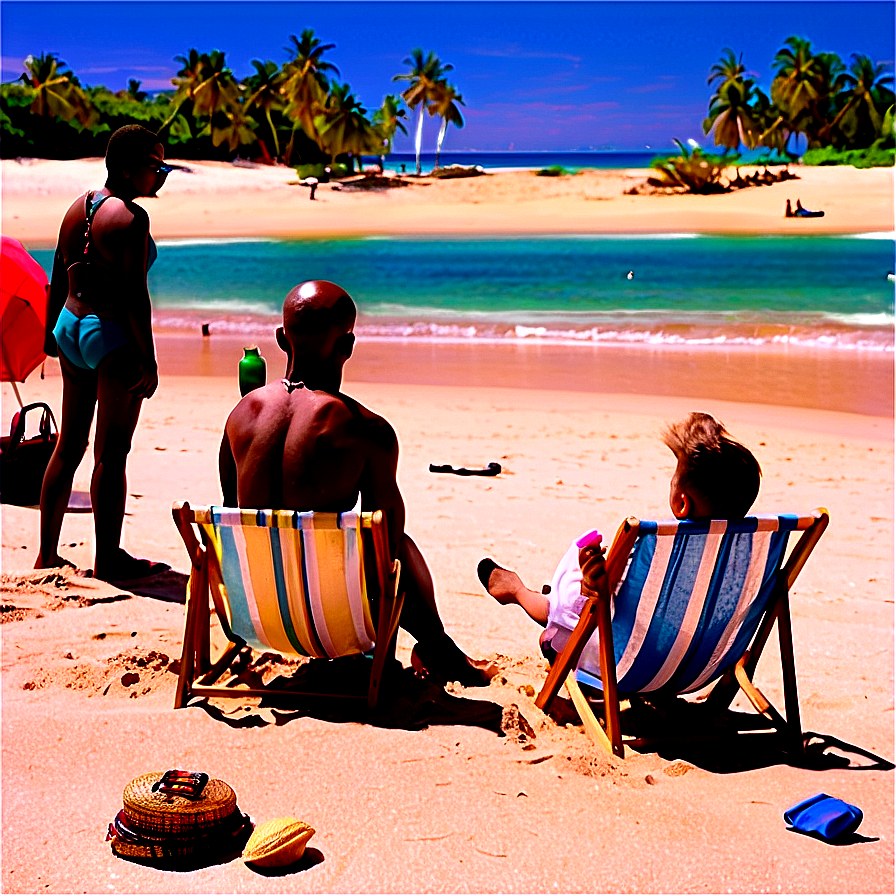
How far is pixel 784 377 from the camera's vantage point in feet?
38.4

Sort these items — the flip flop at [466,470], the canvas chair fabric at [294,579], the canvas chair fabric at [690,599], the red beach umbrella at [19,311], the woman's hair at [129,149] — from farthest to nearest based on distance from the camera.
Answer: the flip flop at [466,470] → the red beach umbrella at [19,311] → the woman's hair at [129,149] → the canvas chair fabric at [294,579] → the canvas chair fabric at [690,599]

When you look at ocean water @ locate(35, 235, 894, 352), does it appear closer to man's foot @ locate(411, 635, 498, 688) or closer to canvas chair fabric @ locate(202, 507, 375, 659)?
man's foot @ locate(411, 635, 498, 688)

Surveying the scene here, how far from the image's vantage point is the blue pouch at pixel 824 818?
2.70m

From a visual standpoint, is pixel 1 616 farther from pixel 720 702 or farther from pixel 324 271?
pixel 324 271

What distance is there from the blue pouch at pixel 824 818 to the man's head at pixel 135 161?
3.19 metres

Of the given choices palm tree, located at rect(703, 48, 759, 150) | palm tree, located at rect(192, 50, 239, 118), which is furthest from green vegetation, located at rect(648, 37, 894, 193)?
palm tree, located at rect(192, 50, 239, 118)

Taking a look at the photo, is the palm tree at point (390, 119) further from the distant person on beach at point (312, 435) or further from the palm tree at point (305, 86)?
the distant person on beach at point (312, 435)

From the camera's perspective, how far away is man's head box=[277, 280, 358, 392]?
3217 millimetres

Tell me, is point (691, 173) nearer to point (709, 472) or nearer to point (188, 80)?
point (188, 80)

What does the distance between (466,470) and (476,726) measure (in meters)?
3.74

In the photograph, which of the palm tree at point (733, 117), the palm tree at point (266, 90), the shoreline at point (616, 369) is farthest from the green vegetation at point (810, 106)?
the shoreline at point (616, 369)

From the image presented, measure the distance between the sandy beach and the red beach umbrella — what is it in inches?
31.3

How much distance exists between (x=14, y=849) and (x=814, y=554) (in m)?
4.05

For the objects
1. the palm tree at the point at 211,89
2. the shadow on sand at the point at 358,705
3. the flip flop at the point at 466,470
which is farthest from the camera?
the palm tree at the point at 211,89
